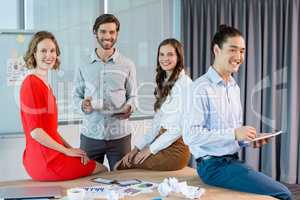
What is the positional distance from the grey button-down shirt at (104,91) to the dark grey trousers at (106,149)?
3 centimetres

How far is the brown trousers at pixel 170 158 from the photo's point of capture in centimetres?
281

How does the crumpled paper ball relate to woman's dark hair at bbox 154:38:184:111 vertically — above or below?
below

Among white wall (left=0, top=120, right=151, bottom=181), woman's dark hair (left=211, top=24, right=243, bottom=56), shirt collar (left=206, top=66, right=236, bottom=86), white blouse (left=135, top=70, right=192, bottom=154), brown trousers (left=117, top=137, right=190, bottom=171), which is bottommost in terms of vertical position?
white wall (left=0, top=120, right=151, bottom=181)

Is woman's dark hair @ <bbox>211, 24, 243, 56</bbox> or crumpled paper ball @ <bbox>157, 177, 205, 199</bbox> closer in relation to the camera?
crumpled paper ball @ <bbox>157, 177, 205, 199</bbox>

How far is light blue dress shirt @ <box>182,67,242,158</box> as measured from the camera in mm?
2391

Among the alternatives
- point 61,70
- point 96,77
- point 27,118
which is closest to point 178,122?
Result: point 96,77

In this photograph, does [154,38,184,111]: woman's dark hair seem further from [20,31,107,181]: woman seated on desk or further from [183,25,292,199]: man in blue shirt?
[20,31,107,181]: woman seated on desk

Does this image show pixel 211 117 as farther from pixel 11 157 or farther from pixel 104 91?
pixel 11 157

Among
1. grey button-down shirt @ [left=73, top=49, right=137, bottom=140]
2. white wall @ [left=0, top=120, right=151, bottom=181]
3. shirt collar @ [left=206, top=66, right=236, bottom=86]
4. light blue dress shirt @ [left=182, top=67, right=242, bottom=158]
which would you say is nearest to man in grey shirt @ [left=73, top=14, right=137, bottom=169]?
grey button-down shirt @ [left=73, top=49, right=137, bottom=140]

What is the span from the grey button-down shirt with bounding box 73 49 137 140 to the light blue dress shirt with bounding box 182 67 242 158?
0.68m

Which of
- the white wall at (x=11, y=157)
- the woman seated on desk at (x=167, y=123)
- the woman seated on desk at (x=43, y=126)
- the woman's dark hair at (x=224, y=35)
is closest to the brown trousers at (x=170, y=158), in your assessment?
the woman seated on desk at (x=167, y=123)

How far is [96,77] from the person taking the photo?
2.99m

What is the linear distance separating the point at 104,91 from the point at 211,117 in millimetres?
929

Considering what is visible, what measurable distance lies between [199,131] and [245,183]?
38 cm
